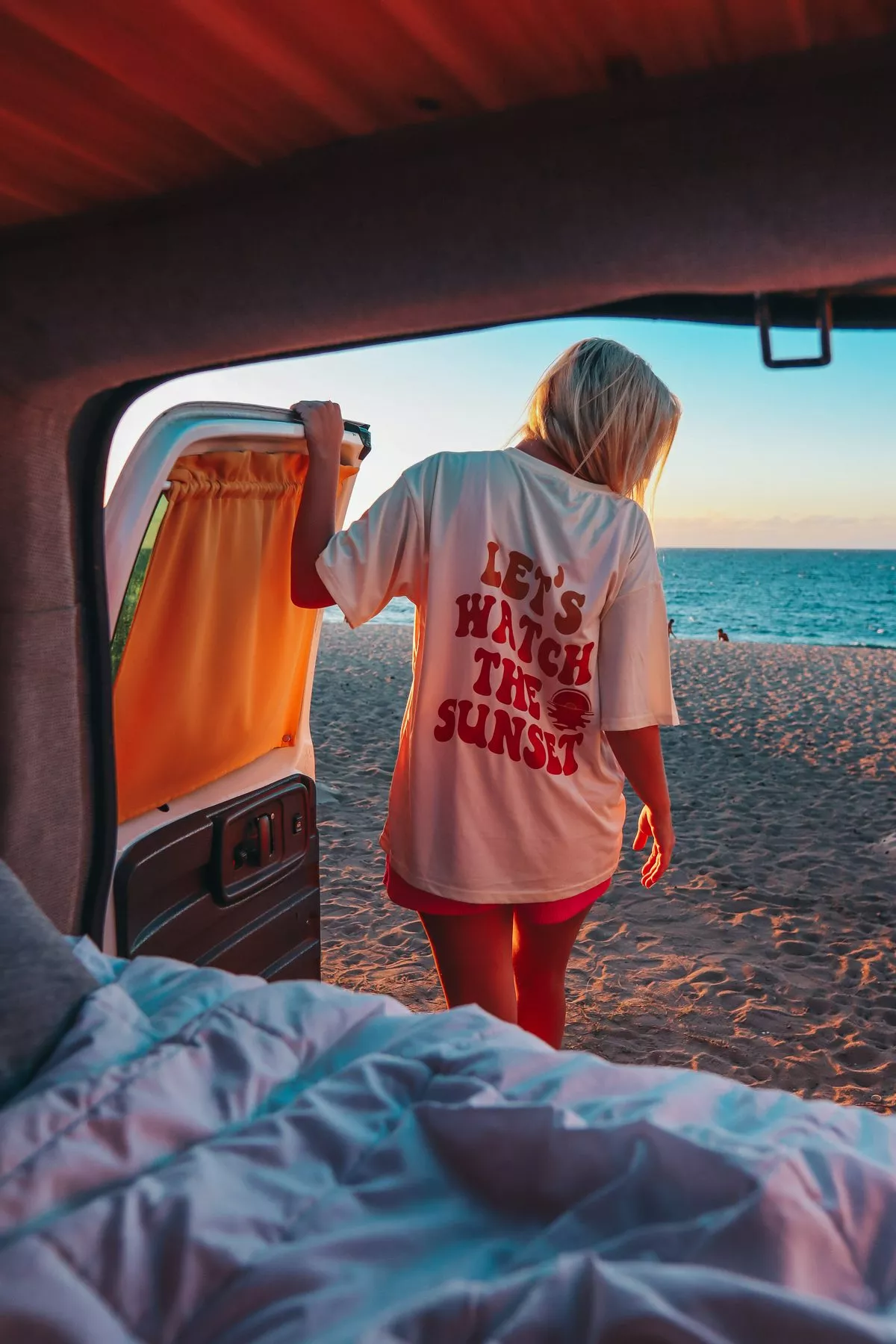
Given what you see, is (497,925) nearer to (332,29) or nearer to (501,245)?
(501,245)

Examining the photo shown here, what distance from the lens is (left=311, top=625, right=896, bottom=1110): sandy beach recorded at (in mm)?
3922

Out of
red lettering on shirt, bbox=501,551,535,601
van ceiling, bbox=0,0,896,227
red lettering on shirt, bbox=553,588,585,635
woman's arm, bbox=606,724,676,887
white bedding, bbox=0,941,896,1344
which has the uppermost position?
van ceiling, bbox=0,0,896,227

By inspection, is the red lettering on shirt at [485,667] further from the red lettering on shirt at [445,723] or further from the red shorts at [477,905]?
the red shorts at [477,905]

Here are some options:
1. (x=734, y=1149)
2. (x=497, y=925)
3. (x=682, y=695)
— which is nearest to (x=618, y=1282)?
(x=734, y=1149)

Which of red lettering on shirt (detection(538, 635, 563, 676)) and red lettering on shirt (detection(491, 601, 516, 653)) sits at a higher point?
red lettering on shirt (detection(491, 601, 516, 653))

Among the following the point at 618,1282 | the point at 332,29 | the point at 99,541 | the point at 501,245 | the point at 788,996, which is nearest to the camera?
the point at 618,1282

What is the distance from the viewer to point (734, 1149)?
3.23ft

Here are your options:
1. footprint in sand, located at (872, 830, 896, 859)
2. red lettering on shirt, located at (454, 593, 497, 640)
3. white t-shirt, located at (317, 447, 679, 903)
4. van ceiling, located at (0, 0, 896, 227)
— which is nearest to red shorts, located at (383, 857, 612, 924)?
white t-shirt, located at (317, 447, 679, 903)

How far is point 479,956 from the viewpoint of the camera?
220 cm

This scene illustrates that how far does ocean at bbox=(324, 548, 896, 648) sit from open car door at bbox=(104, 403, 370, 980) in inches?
912

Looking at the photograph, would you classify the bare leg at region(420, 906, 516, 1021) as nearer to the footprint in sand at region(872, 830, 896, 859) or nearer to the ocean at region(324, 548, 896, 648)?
the footprint in sand at region(872, 830, 896, 859)

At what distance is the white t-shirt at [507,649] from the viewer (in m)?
2.04

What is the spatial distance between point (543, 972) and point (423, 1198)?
1.36 m

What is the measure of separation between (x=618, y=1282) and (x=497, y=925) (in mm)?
1382
